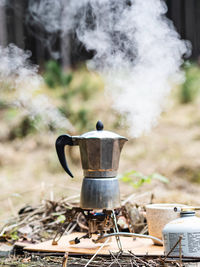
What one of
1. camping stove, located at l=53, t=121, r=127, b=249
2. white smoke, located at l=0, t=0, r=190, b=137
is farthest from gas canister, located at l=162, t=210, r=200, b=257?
white smoke, located at l=0, t=0, r=190, b=137

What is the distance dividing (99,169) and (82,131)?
3386 mm

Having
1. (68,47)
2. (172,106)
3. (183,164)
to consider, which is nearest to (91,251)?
(183,164)

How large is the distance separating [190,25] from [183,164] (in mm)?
3602

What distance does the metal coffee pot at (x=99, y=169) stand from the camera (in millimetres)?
2025

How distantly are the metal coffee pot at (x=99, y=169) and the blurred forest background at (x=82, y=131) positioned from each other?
7.58ft

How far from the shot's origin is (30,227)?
2.57 m

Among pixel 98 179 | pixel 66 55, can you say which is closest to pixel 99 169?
pixel 98 179

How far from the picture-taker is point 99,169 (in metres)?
2.05

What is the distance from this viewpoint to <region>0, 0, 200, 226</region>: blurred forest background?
16.4 feet

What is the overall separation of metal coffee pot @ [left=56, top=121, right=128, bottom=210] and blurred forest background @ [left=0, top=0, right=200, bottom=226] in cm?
231

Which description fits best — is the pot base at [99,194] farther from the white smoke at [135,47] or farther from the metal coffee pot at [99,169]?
the white smoke at [135,47]

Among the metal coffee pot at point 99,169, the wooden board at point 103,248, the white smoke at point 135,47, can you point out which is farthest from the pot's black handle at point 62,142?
the white smoke at point 135,47

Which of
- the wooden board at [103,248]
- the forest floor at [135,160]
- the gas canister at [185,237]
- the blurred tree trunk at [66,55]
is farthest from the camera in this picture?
the blurred tree trunk at [66,55]

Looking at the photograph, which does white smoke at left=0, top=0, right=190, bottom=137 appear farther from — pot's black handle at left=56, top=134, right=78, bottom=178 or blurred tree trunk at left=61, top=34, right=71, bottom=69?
blurred tree trunk at left=61, top=34, right=71, bottom=69
